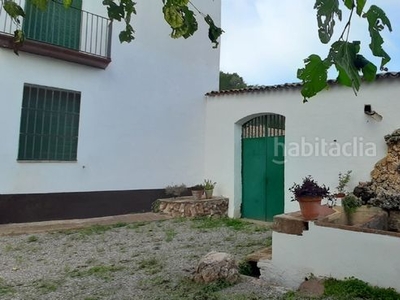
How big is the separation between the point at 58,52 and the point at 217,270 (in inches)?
244

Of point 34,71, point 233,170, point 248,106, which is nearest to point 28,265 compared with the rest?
point 34,71

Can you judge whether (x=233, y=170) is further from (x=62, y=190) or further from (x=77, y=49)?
(x=77, y=49)

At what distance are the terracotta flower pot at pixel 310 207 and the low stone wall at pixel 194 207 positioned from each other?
4.84 meters

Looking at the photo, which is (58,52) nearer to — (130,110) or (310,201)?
(130,110)

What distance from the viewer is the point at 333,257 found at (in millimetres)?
3836

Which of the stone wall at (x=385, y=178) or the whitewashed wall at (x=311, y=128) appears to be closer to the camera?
the stone wall at (x=385, y=178)

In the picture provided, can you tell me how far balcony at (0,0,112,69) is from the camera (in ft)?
23.2

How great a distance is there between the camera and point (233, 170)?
948cm

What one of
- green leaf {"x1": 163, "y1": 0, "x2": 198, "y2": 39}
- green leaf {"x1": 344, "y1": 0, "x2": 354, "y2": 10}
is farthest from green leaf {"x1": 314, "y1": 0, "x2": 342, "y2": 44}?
green leaf {"x1": 163, "y1": 0, "x2": 198, "y2": 39}

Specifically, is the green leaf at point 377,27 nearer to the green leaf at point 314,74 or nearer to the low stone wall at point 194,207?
the green leaf at point 314,74

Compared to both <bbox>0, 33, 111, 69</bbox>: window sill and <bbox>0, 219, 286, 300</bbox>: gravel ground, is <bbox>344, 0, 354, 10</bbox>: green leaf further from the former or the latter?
<bbox>0, 33, 111, 69</bbox>: window sill

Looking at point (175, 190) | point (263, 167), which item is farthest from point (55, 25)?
point (263, 167)

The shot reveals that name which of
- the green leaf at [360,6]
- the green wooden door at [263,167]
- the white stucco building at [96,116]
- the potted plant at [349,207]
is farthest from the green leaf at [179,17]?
the green wooden door at [263,167]

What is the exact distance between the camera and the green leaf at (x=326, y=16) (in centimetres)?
121
